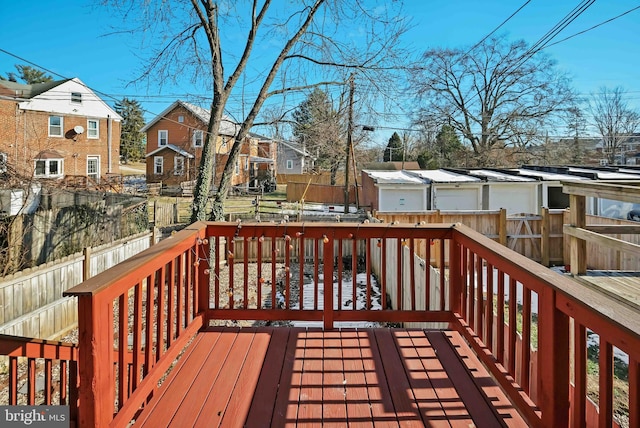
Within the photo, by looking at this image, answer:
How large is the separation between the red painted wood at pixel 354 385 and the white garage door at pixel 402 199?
36.9 feet

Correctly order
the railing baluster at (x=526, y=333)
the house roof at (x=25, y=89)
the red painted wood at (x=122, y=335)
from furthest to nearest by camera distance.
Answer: the house roof at (x=25, y=89) → the railing baluster at (x=526, y=333) → the red painted wood at (x=122, y=335)

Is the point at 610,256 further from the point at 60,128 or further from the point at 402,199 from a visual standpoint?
the point at 60,128

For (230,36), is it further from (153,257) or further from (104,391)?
(104,391)

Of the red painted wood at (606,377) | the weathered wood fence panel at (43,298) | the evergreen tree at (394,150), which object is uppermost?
the evergreen tree at (394,150)

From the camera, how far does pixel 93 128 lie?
20.9 metres

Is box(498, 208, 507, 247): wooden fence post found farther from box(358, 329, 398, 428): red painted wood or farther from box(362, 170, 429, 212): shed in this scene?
box(358, 329, 398, 428): red painted wood

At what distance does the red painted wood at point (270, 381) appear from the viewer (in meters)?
1.81

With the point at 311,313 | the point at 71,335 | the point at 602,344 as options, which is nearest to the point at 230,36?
the point at 71,335

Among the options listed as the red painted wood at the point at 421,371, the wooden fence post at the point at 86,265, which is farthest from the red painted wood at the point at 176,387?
the wooden fence post at the point at 86,265

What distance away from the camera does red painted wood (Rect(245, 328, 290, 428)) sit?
71.4 inches

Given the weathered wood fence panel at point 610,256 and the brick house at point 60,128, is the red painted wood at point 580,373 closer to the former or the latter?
the weathered wood fence panel at point 610,256

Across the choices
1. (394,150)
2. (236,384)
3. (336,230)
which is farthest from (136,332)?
(394,150)

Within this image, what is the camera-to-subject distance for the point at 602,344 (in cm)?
118

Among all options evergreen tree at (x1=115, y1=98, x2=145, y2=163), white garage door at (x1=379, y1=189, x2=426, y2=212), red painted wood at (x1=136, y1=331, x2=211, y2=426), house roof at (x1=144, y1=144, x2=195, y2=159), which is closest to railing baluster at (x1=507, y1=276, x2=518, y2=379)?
red painted wood at (x1=136, y1=331, x2=211, y2=426)
